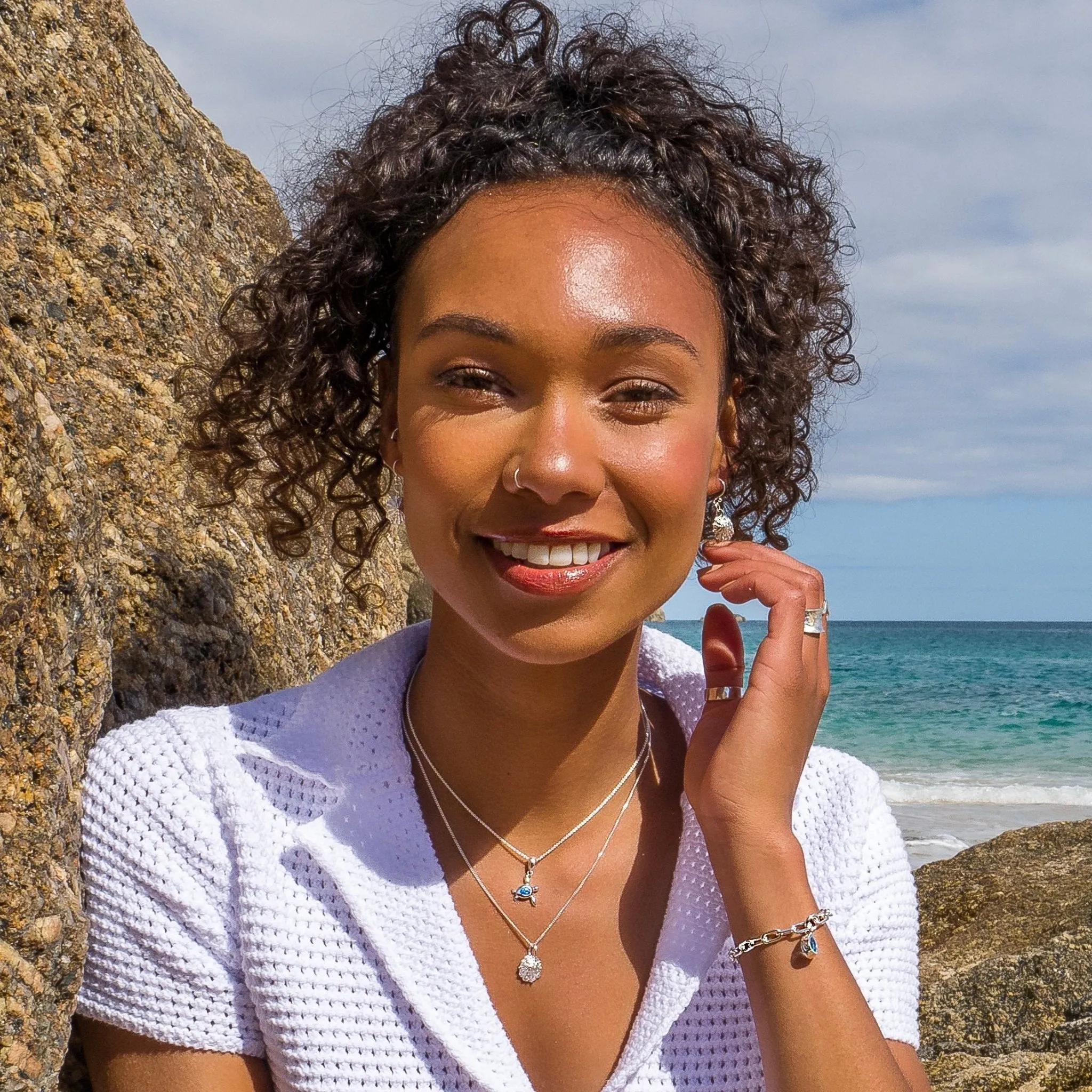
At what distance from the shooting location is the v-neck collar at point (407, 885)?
2.17 metres

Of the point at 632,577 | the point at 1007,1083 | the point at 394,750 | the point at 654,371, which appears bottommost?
the point at 1007,1083

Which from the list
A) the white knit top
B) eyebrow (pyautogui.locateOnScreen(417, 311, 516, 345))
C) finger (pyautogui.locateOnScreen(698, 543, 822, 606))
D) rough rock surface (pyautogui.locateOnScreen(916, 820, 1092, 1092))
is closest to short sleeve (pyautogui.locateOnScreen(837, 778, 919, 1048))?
the white knit top

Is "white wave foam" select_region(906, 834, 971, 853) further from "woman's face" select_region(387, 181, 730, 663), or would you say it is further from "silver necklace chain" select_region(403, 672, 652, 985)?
"woman's face" select_region(387, 181, 730, 663)

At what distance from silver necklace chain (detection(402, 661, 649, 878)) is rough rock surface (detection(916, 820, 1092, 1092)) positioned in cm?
180

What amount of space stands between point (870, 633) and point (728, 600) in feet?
269

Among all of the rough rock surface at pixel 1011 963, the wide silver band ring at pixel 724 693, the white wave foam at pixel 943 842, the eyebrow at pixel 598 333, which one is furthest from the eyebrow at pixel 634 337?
the white wave foam at pixel 943 842

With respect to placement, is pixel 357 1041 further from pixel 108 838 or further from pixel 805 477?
pixel 805 477

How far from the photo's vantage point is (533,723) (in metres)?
2.46

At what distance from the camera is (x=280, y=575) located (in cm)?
340

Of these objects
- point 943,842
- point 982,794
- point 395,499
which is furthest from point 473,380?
point 982,794

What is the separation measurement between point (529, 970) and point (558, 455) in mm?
956

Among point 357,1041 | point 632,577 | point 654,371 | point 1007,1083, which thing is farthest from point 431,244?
point 1007,1083

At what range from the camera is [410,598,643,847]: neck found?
243 cm

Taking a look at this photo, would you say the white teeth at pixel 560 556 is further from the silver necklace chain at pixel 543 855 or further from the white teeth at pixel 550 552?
the silver necklace chain at pixel 543 855
